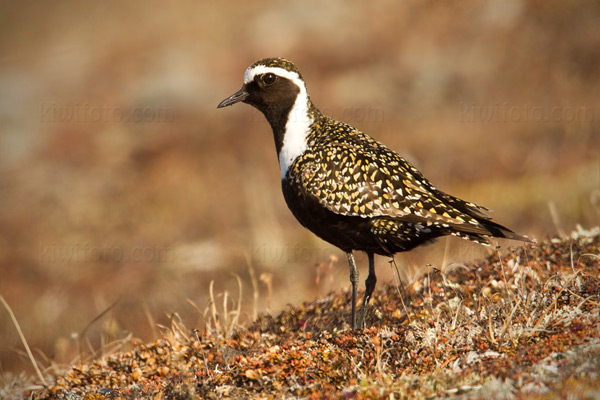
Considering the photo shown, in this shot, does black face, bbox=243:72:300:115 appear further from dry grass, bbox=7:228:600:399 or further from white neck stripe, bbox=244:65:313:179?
dry grass, bbox=7:228:600:399

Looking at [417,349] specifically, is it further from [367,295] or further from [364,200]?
[364,200]

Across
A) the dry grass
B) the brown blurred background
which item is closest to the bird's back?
the dry grass

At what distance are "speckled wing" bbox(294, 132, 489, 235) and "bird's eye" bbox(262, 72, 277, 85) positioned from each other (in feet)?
3.40

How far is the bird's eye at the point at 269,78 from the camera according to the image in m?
6.06

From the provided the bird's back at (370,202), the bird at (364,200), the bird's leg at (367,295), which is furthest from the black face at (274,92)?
the bird's leg at (367,295)

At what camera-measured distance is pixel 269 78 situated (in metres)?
6.07

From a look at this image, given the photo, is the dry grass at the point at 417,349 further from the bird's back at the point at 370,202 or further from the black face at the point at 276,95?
the black face at the point at 276,95

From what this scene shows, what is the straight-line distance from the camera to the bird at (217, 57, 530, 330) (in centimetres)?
495

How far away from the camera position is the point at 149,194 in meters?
14.8

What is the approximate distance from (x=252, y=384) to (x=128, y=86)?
55.2 ft

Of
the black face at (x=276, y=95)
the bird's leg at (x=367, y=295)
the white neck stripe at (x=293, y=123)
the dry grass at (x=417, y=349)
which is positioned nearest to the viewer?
the dry grass at (x=417, y=349)

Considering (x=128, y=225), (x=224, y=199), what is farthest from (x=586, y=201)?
(x=128, y=225)

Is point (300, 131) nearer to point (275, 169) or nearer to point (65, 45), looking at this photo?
point (275, 169)

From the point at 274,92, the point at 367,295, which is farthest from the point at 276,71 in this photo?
the point at 367,295
